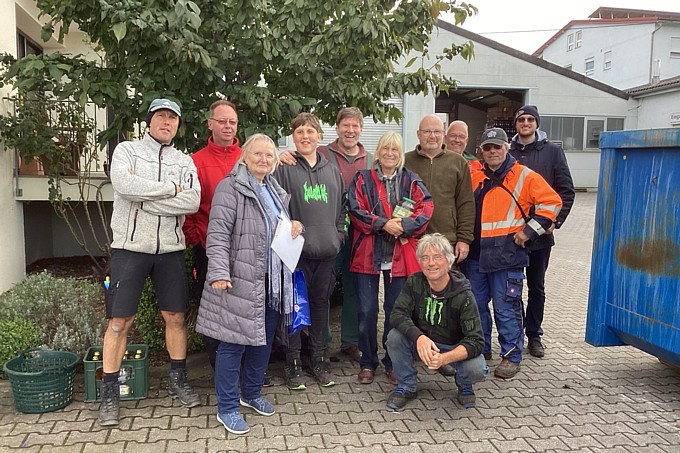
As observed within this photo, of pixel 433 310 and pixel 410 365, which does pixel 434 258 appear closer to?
pixel 433 310

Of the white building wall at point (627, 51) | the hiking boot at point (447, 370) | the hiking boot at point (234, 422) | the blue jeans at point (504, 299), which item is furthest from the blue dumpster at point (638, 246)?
the white building wall at point (627, 51)

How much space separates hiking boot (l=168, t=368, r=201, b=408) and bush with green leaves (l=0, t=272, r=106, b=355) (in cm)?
91

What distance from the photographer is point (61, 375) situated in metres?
3.69

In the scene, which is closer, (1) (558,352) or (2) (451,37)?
(1) (558,352)

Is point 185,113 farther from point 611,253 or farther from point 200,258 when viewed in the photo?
point 611,253

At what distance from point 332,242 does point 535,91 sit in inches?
849

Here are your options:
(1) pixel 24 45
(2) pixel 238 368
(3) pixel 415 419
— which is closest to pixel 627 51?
(1) pixel 24 45

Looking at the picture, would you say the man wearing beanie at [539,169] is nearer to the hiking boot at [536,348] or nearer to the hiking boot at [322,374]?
the hiking boot at [536,348]

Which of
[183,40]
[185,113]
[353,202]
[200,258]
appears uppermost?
[183,40]

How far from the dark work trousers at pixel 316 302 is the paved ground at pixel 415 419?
0.91ft

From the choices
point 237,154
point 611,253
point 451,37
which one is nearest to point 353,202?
point 237,154

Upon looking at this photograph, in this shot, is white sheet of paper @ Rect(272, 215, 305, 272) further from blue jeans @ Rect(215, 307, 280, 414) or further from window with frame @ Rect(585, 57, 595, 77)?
window with frame @ Rect(585, 57, 595, 77)

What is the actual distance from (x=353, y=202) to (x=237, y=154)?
91 cm

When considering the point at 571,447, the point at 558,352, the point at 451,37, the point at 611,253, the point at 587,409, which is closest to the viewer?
the point at 571,447
